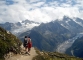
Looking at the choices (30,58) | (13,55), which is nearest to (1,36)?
(13,55)

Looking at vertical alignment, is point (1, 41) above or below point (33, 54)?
above

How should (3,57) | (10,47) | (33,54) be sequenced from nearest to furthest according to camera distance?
(3,57) → (10,47) → (33,54)

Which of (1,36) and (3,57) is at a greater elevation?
(1,36)

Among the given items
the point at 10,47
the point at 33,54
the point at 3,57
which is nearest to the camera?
the point at 3,57

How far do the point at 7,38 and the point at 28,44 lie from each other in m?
6.91

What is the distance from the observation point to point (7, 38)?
6319cm

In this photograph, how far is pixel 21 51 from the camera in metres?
64.1

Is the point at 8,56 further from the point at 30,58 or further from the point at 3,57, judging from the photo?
the point at 30,58

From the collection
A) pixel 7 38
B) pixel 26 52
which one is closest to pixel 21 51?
pixel 26 52

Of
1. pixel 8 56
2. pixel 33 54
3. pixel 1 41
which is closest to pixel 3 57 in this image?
pixel 8 56

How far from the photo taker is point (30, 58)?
60906 mm

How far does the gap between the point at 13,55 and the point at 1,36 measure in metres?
7.32

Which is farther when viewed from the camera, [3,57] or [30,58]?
[30,58]

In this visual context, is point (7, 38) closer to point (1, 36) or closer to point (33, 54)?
point (1, 36)
